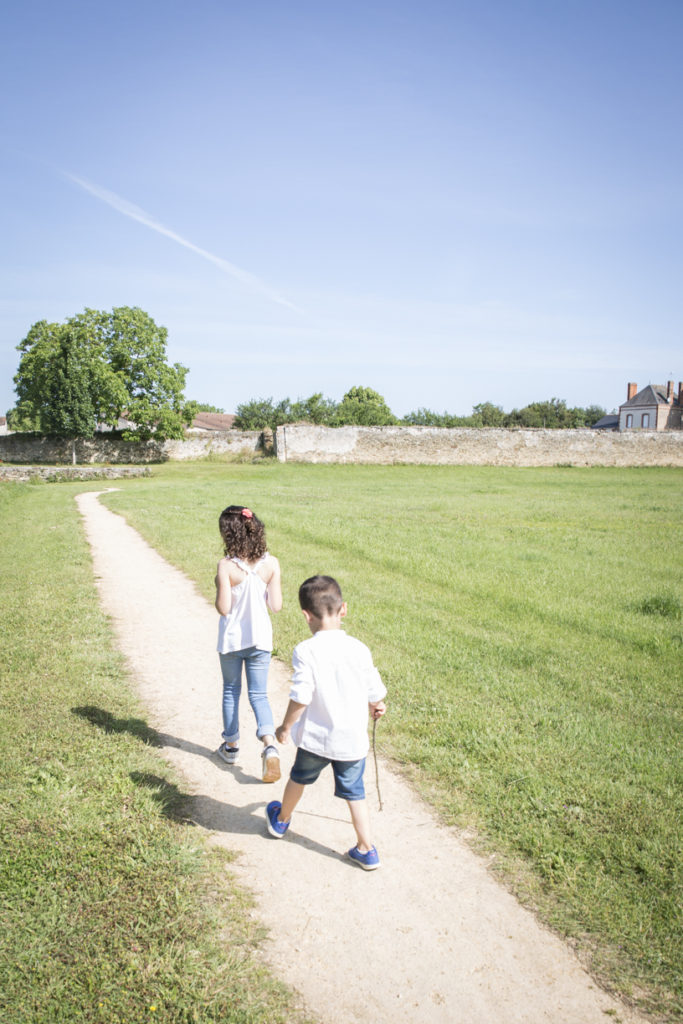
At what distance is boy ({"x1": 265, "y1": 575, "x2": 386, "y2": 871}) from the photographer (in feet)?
9.55

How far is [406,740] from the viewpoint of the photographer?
14.0 feet

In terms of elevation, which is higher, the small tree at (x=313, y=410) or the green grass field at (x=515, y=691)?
the small tree at (x=313, y=410)

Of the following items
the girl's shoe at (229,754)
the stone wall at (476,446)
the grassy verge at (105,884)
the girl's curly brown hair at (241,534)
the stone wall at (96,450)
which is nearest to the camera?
the grassy verge at (105,884)

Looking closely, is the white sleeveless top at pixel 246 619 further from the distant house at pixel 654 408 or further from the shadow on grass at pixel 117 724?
the distant house at pixel 654 408

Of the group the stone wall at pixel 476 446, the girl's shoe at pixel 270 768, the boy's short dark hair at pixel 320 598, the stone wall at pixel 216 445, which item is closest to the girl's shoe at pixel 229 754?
the girl's shoe at pixel 270 768

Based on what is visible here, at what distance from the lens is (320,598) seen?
2977 millimetres

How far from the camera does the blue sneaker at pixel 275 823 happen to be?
3252mm

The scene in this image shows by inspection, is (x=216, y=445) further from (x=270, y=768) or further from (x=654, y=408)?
(x=654, y=408)

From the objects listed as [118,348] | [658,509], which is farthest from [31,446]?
[658,509]

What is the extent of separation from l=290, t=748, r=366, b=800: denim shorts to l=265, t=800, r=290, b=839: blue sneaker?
31 cm

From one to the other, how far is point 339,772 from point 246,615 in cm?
122

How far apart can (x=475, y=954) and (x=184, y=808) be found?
1.78m

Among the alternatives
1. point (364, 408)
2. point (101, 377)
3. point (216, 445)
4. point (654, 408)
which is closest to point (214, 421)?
point (364, 408)

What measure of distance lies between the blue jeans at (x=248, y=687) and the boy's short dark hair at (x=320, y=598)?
1089 millimetres
